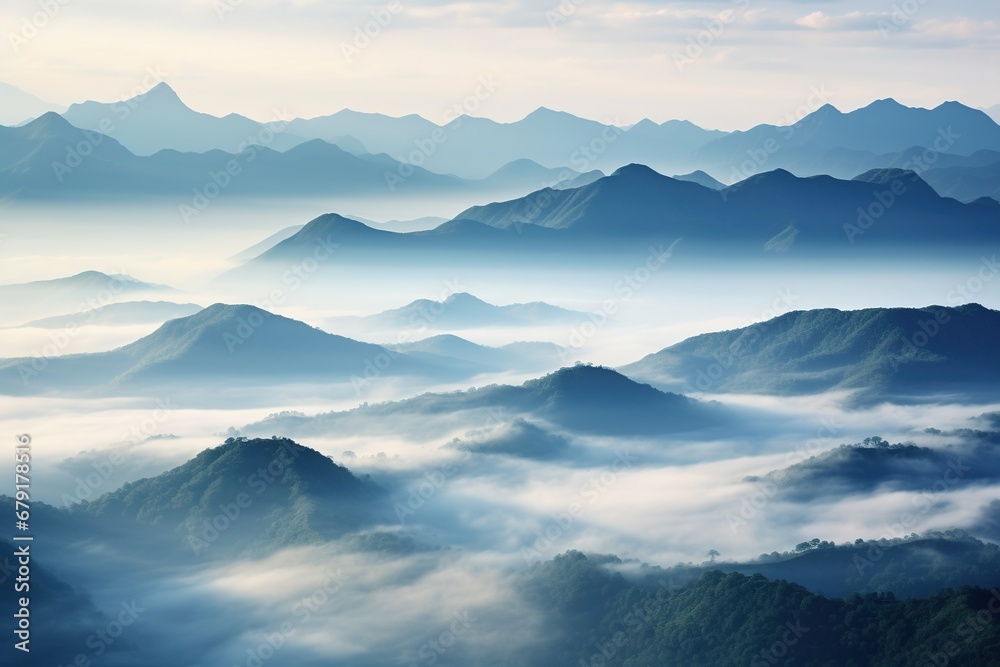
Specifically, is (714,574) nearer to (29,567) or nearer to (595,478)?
(29,567)

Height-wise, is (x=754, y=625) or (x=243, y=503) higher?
(x=243, y=503)

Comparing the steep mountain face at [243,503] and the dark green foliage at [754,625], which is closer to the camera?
the dark green foliage at [754,625]

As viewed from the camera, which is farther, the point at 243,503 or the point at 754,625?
the point at 243,503

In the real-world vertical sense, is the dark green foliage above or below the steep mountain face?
below

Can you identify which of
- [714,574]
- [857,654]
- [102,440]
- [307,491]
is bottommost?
[857,654]

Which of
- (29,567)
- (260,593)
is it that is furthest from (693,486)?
(29,567)

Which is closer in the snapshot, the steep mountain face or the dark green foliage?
the dark green foliage

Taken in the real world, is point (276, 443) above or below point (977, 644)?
above

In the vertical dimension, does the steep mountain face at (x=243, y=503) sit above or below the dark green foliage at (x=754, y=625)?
above
